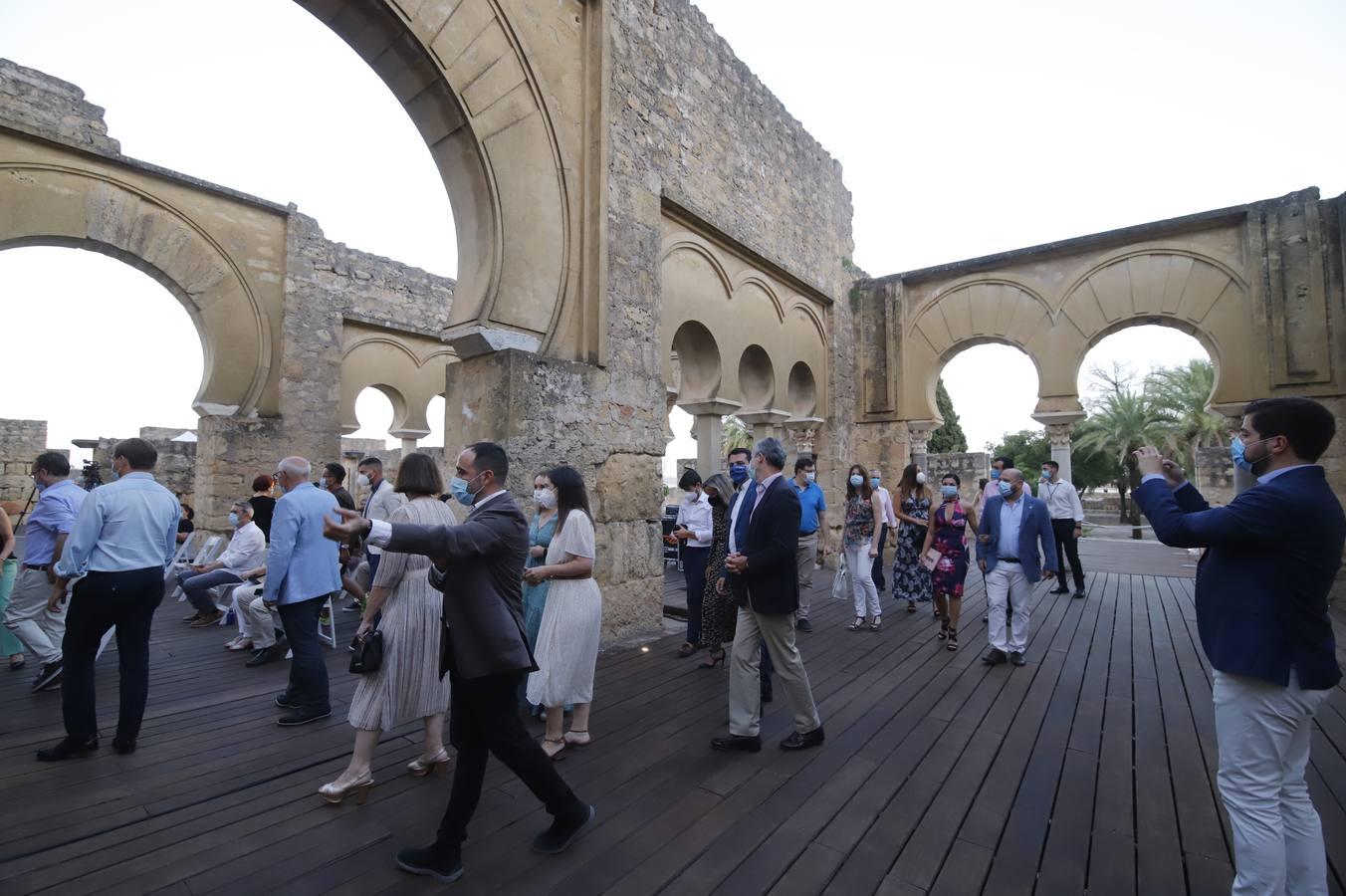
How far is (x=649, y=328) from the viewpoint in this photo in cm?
654

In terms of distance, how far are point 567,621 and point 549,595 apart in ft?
0.69

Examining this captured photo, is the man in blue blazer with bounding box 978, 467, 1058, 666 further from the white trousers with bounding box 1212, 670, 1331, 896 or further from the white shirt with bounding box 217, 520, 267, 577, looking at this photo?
the white shirt with bounding box 217, 520, 267, 577

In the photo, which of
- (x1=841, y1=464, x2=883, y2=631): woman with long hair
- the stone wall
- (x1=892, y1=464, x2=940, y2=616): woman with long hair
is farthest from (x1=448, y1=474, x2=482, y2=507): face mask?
the stone wall

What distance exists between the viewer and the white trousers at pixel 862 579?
6629 mm

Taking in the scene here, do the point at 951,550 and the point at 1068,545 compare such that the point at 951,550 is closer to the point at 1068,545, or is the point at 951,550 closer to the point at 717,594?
the point at 717,594

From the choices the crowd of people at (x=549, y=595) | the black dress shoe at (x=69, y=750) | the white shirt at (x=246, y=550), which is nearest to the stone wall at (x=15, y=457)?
the crowd of people at (x=549, y=595)

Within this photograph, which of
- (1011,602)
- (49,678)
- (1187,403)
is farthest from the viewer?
(1187,403)

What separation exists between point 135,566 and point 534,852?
9.22 feet

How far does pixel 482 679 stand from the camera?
253 cm

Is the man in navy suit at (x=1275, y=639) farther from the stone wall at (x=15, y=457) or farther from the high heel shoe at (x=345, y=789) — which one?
the stone wall at (x=15, y=457)

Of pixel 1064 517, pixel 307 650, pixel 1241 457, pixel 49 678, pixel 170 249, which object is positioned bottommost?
pixel 49 678

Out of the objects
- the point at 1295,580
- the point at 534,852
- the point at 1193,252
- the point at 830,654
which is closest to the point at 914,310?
the point at 1193,252

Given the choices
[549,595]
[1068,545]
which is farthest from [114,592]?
[1068,545]

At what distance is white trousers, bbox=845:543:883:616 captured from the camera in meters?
6.63
